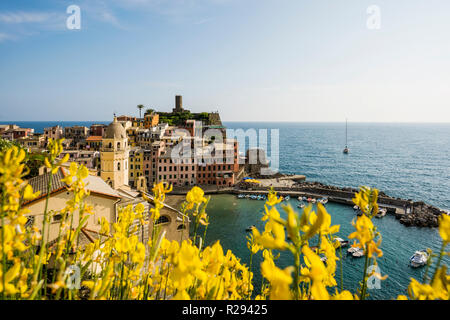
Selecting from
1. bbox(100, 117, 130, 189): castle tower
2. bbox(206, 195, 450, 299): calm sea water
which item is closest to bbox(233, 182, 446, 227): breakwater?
bbox(206, 195, 450, 299): calm sea water

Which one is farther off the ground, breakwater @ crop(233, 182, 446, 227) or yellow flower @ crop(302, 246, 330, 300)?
yellow flower @ crop(302, 246, 330, 300)

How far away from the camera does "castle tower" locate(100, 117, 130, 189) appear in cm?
1875

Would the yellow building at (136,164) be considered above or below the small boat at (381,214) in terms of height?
above

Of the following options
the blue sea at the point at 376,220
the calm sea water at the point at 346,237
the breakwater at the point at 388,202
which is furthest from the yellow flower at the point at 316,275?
the breakwater at the point at 388,202

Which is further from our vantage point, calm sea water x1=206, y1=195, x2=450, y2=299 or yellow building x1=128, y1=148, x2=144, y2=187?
yellow building x1=128, y1=148, x2=144, y2=187

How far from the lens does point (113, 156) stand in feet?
61.5

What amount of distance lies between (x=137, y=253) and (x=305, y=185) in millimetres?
47847

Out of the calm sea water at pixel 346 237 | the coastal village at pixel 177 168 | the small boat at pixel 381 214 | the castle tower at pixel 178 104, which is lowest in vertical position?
the calm sea water at pixel 346 237

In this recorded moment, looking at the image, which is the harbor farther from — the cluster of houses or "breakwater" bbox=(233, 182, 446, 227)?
the cluster of houses

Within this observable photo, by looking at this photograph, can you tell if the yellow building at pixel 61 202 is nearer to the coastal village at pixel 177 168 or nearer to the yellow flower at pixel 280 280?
the coastal village at pixel 177 168

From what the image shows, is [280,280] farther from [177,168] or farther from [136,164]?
[177,168]

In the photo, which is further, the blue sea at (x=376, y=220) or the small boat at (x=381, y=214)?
the small boat at (x=381, y=214)

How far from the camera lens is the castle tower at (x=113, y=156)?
61.5 ft

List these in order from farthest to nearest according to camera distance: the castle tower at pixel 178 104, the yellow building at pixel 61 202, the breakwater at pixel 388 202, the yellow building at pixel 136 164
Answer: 1. the castle tower at pixel 178 104
2. the yellow building at pixel 136 164
3. the breakwater at pixel 388 202
4. the yellow building at pixel 61 202
